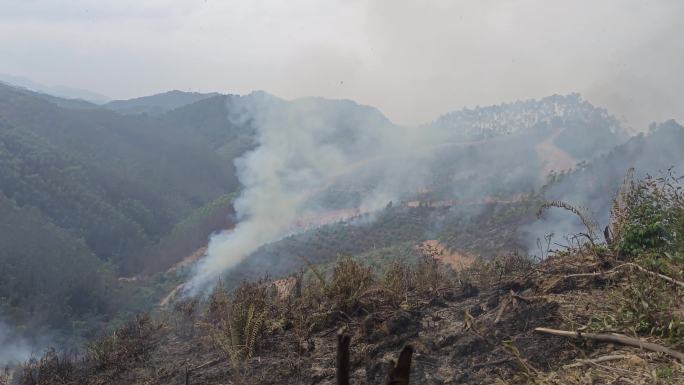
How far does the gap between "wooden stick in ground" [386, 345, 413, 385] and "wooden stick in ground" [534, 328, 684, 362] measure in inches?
77.1

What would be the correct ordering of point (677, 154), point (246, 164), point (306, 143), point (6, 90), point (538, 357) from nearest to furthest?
point (538, 357)
point (677, 154)
point (6, 90)
point (306, 143)
point (246, 164)

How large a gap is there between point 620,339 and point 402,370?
2.04m

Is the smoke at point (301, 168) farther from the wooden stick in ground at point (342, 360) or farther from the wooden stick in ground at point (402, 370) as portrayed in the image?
the wooden stick in ground at point (402, 370)

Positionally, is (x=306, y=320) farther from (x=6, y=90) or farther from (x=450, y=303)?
(x=6, y=90)

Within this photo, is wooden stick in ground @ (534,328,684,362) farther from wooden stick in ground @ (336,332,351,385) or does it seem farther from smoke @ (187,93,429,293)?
smoke @ (187,93,429,293)

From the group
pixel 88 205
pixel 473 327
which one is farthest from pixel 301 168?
pixel 473 327

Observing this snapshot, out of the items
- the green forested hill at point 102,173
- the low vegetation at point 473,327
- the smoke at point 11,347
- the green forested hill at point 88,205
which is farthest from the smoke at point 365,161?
the low vegetation at point 473,327

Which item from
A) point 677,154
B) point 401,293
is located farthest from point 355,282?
point 677,154

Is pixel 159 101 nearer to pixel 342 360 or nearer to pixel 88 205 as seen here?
pixel 88 205

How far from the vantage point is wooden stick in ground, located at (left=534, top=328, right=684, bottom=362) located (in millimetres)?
2971

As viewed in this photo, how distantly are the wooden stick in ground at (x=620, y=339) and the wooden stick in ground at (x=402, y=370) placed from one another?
1959 mm

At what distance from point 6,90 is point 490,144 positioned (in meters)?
57.4

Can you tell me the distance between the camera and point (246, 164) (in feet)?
219

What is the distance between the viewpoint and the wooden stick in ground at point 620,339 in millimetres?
2971
